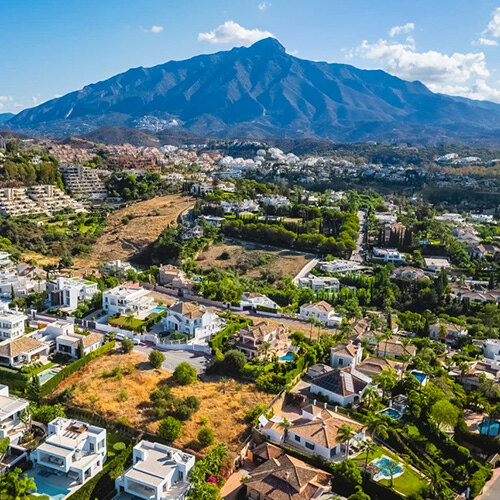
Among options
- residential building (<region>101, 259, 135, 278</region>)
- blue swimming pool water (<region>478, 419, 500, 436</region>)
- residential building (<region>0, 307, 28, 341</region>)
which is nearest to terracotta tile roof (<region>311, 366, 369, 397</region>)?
blue swimming pool water (<region>478, 419, 500, 436</region>)

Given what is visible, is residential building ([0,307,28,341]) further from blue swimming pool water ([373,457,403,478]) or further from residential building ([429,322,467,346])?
residential building ([429,322,467,346])

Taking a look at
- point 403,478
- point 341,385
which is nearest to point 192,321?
point 341,385

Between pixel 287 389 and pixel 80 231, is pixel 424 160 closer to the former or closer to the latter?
pixel 80 231

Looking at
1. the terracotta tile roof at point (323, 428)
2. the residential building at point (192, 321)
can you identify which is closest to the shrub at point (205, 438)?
the terracotta tile roof at point (323, 428)

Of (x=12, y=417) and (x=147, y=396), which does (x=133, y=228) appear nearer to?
(x=147, y=396)

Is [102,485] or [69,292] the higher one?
[69,292]

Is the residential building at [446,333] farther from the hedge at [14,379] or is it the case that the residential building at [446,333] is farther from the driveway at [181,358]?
the hedge at [14,379]

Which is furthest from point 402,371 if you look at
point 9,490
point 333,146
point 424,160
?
point 333,146
